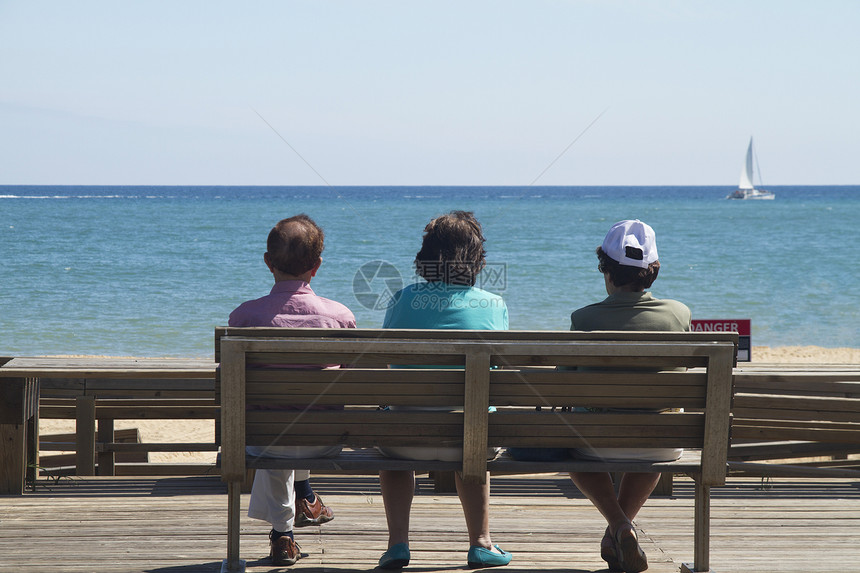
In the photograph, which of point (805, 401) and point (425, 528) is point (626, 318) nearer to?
point (425, 528)

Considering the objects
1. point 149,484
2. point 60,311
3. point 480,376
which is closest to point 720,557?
point 480,376

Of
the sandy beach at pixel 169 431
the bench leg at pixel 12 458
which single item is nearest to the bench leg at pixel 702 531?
the bench leg at pixel 12 458

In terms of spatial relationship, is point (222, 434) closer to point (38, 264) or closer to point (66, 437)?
point (66, 437)

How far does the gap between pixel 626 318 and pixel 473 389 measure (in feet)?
2.25

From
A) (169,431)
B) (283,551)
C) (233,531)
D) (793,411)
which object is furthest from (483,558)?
(169,431)

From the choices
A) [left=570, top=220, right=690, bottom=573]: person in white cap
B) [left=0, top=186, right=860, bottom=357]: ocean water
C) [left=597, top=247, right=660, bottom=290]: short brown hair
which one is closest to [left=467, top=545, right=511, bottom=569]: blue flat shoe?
[left=570, top=220, right=690, bottom=573]: person in white cap

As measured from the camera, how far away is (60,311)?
72.0 ft

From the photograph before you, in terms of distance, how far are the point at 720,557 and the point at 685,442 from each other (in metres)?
0.76

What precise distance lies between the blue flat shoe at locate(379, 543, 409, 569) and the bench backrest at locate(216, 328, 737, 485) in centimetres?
46

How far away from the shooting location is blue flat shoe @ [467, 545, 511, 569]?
2.97 m

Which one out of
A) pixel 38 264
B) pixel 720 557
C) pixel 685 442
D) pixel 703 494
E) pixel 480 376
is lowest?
pixel 720 557

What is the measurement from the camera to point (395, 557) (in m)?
2.94
